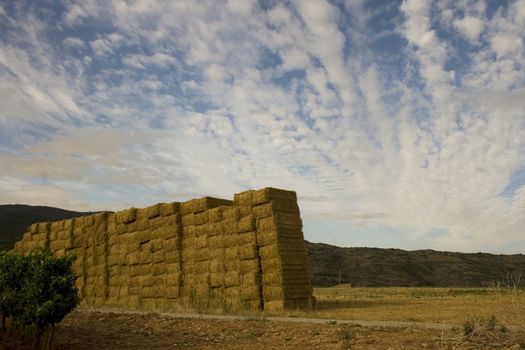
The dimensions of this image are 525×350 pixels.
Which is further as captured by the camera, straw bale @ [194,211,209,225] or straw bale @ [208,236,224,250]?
straw bale @ [194,211,209,225]

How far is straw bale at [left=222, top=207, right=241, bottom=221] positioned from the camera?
20.5m

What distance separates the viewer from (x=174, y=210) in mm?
23156

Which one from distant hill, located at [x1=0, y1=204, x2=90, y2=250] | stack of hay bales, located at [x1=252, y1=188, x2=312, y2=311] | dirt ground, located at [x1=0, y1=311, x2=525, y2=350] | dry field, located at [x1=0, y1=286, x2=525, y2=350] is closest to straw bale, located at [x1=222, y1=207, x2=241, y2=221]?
stack of hay bales, located at [x1=252, y1=188, x2=312, y2=311]

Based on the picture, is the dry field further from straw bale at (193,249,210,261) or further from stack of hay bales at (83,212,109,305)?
stack of hay bales at (83,212,109,305)

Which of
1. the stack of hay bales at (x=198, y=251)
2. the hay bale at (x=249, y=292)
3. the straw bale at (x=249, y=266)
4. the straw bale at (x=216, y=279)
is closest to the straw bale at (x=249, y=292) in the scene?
the hay bale at (x=249, y=292)

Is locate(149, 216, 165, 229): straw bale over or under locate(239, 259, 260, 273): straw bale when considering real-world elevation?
over

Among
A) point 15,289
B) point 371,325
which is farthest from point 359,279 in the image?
point 15,289

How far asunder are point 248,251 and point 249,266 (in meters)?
0.59

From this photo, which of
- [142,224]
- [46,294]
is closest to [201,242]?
[142,224]

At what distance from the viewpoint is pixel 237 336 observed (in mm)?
12406

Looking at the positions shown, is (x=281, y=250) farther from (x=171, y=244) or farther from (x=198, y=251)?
(x=171, y=244)

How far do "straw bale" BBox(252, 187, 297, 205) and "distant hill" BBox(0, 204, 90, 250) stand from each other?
174 feet

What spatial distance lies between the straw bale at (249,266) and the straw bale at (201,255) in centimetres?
203

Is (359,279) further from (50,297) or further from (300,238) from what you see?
(50,297)
